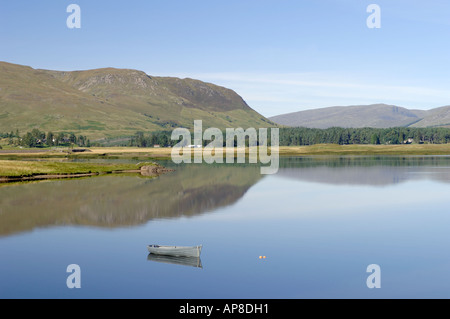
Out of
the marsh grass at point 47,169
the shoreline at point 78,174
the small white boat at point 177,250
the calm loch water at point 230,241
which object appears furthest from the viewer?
the marsh grass at point 47,169

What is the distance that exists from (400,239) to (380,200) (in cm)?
2516

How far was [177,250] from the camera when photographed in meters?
34.7

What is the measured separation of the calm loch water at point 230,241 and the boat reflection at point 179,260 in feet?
0.52

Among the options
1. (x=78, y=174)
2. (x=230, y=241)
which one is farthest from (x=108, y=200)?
(x=78, y=174)

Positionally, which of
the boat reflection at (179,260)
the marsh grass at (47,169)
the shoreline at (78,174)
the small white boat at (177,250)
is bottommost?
the boat reflection at (179,260)

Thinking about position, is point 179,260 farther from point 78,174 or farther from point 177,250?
point 78,174

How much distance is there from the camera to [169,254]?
35.2m

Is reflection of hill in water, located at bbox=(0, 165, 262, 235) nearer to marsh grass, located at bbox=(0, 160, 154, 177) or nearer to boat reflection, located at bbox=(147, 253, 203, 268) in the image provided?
marsh grass, located at bbox=(0, 160, 154, 177)

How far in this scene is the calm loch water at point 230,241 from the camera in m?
29.1

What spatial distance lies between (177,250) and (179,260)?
0.73m

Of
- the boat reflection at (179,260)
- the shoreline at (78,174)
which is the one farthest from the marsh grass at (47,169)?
the boat reflection at (179,260)

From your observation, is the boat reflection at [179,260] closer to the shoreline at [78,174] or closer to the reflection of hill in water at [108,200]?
the reflection of hill in water at [108,200]

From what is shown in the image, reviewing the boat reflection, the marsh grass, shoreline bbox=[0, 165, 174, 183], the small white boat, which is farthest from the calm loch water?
the marsh grass
